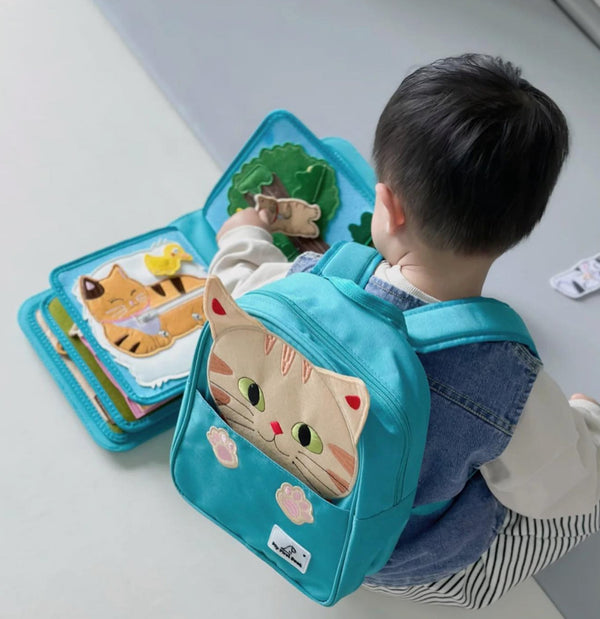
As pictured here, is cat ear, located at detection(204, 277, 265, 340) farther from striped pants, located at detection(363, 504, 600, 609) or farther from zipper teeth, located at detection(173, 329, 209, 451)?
striped pants, located at detection(363, 504, 600, 609)

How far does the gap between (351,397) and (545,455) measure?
257 mm

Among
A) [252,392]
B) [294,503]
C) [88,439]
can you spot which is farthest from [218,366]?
[88,439]

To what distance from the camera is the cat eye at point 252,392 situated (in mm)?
747

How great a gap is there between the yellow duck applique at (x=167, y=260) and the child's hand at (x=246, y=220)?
77mm

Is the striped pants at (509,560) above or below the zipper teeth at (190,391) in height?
below

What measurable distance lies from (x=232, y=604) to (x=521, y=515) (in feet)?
1.23

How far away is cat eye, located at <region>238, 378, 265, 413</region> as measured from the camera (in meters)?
0.75

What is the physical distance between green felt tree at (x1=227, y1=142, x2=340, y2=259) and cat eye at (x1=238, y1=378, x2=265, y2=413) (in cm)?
45

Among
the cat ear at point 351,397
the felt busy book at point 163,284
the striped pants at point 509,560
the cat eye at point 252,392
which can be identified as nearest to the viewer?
the cat ear at point 351,397

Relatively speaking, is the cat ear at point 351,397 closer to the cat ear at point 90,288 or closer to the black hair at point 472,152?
the black hair at point 472,152

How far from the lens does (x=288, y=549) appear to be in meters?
0.81

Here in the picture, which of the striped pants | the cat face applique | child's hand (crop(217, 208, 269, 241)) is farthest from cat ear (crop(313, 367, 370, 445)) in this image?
child's hand (crop(217, 208, 269, 241))

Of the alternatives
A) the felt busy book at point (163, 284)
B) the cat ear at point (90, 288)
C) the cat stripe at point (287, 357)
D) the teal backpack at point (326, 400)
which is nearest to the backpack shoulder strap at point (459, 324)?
the teal backpack at point (326, 400)

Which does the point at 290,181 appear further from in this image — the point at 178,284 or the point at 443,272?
the point at 443,272
